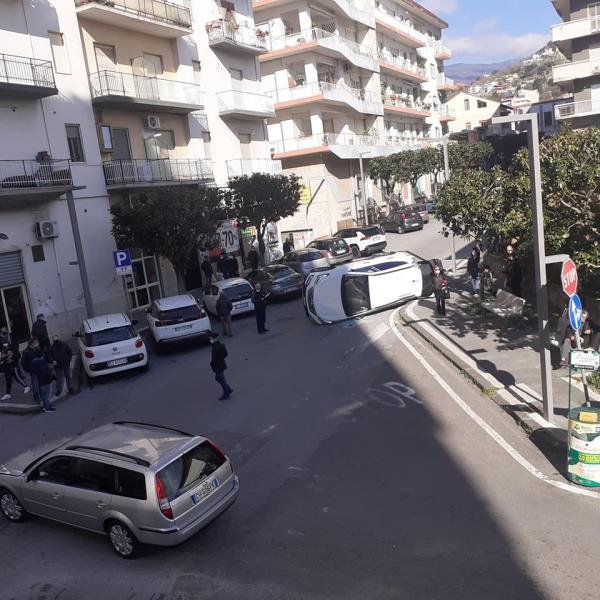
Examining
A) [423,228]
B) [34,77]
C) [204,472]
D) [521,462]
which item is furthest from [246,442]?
[423,228]

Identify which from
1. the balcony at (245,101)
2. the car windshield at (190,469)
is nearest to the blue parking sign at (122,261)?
the car windshield at (190,469)

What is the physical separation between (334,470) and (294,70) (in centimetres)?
3870

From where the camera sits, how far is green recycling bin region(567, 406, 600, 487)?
7.65 m

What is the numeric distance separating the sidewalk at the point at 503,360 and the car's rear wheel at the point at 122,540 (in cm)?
547

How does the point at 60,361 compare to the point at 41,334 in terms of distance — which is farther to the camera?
the point at 41,334

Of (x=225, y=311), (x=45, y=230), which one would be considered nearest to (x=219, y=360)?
(x=225, y=311)

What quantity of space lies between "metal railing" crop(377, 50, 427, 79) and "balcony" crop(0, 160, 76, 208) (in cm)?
3910

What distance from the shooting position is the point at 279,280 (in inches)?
948

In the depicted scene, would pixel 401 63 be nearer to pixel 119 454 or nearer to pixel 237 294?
pixel 237 294

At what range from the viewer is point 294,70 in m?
43.2

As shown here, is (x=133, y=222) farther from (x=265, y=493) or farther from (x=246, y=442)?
(x=265, y=493)

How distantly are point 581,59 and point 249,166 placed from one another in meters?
23.9

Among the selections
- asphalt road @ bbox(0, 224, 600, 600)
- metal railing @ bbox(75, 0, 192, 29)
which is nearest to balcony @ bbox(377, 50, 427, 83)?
metal railing @ bbox(75, 0, 192, 29)

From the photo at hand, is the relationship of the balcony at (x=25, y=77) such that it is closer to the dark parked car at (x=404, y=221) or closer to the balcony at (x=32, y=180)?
the balcony at (x=32, y=180)
